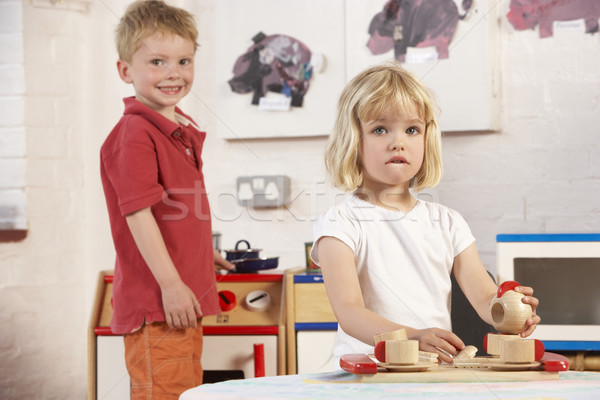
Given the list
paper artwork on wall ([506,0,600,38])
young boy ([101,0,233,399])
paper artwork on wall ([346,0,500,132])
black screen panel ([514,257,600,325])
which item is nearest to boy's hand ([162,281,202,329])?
young boy ([101,0,233,399])

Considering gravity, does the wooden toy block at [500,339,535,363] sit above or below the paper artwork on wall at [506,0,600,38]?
below

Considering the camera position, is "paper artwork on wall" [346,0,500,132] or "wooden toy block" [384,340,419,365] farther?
"paper artwork on wall" [346,0,500,132]

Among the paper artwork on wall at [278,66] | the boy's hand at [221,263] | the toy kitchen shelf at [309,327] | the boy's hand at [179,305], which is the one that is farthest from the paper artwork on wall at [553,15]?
the boy's hand at [179,305]

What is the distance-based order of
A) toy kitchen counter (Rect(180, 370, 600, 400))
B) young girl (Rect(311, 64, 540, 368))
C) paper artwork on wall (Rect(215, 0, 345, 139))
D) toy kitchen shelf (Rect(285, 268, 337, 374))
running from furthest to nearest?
paper artwork on wall (Rect(215, 0, 345, 139)), toy kitchen shelf (Rect(285, 268, 337, 374)), young girl (Rect(311, 64, 540, 368)), toy kitchen counter (Rect(180, 370, 600, 400))

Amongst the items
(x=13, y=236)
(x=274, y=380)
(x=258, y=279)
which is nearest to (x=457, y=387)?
(x=274, y=380)

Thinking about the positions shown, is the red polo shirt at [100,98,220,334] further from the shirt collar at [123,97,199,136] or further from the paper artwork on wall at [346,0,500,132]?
the paper artwork on wall at [346,0,500,132]

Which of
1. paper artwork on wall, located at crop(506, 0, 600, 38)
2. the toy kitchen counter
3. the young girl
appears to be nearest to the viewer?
the toy kitchen counter

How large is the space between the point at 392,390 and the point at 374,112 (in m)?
0.57

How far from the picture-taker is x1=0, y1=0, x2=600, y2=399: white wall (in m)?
2.18

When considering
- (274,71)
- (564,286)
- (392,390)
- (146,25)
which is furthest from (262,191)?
(392,390)

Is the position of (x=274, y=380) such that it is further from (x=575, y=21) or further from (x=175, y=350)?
(x=575, y=21)

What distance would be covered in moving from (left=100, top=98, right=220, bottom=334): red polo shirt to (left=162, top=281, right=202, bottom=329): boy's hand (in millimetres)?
29

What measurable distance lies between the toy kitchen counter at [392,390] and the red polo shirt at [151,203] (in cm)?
78

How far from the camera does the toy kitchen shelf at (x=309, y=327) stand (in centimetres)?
182
